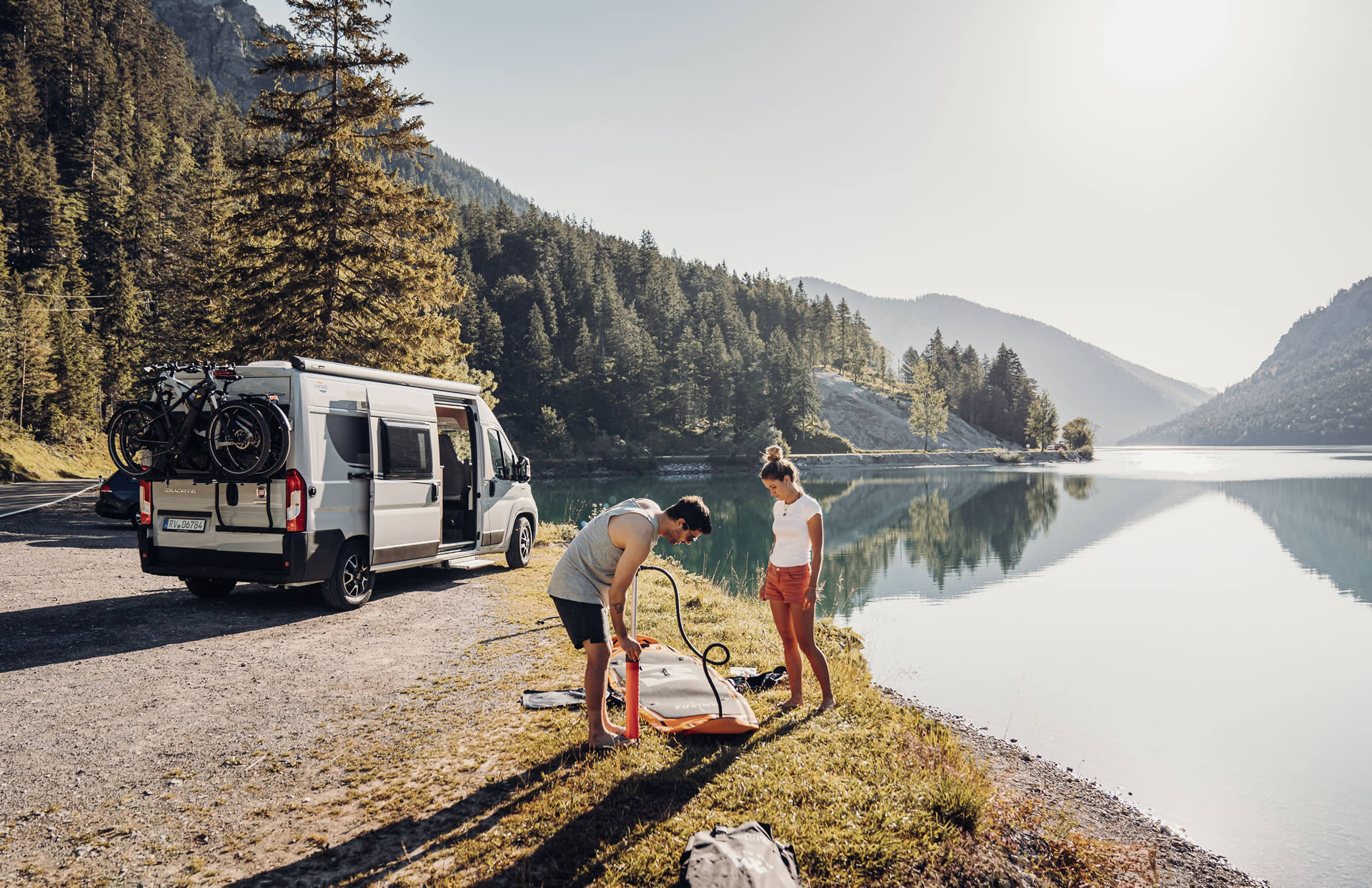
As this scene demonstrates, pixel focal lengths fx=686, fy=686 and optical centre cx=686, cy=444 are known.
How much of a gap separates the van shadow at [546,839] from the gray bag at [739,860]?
533 millimetres

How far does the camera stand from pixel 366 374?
9.54 metres

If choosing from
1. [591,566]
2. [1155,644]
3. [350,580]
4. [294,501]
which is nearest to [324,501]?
[294,501]

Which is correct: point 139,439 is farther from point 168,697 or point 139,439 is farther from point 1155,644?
point 1155,644

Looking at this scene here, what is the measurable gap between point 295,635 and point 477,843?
17.8 feet

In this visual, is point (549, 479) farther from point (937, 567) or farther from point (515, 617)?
point (515, 617)

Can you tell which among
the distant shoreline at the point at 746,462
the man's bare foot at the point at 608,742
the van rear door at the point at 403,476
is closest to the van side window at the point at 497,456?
the van rear door at the point at 403,476

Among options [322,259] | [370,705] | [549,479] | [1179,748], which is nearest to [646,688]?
[370,705]

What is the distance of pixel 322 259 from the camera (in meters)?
17.1

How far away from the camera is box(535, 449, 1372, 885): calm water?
8711 mm

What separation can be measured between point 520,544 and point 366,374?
4.75 metres

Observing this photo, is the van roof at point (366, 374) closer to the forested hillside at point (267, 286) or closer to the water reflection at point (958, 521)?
the water reflection at point (958, 521)

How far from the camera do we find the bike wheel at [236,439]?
8.05 metres

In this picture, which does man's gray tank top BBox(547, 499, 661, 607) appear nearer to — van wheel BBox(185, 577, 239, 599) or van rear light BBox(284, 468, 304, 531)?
van rear light BBox(284, 468, 304, 531)

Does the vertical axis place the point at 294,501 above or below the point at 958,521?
above
